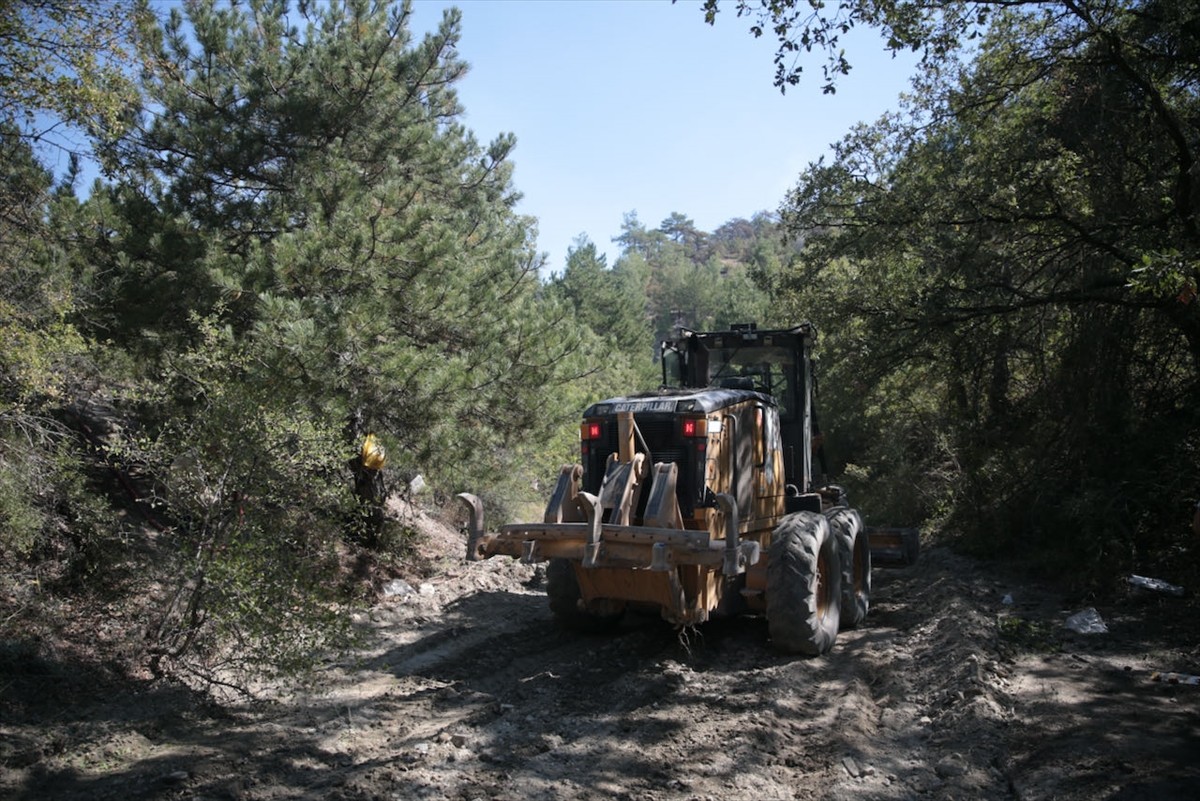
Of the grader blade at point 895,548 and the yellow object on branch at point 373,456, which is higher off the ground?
the yellow object on branch at point 373,456

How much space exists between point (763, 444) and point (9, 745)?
20.5ft

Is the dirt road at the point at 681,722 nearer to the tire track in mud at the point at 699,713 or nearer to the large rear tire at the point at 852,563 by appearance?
the tire track in mud at the point at 699,713

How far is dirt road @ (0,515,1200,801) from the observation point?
16.3 ft

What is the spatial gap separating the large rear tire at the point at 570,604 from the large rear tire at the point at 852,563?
2.12 meters

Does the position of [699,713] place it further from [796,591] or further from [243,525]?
[243,525]

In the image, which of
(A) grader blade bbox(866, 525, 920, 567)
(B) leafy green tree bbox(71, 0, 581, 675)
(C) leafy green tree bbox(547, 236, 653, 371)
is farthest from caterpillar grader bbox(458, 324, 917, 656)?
(C) leafy green tree bbox(547, 236, 653, 371)

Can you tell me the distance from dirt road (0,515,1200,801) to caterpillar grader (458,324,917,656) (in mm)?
438

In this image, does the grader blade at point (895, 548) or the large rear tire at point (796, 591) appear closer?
the large rear tire at point (796, 591)

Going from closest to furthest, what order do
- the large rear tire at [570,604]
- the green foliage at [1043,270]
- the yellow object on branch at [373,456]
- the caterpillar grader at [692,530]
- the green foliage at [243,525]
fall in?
the green foliage at [243,525] → the caterpillar grader at [692,530] → the large rear tire at [570,604] → the green foliage at [1043,270] → the yellow object on branch at [373,456]

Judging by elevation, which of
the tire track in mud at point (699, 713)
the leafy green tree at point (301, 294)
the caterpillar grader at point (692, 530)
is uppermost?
the leafy green tree at point (301, 294)

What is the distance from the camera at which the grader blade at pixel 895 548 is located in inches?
401

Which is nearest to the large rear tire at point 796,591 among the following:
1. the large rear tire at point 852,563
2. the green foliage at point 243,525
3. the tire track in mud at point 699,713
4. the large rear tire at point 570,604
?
the tire track in mud at point 699,713

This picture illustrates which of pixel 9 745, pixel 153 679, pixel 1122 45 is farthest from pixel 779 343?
pixel 9 745

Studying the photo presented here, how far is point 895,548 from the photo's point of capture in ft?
33.9
